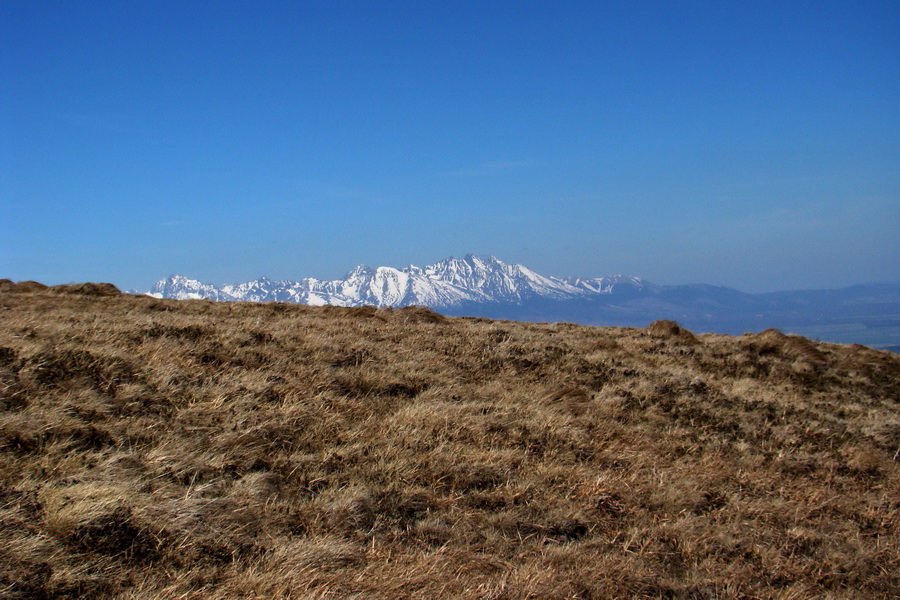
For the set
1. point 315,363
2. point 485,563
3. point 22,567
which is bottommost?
point 485,563

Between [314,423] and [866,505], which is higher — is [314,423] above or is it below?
above

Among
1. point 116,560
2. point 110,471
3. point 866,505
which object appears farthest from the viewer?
point 866,505

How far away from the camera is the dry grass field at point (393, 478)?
15.6 ft

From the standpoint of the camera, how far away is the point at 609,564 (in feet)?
18.0

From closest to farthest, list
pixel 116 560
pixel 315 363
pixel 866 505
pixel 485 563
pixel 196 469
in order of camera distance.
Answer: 1. pixel 116 560
2. pixel 485 563
3. pixel 196 469
4. pixel 866 505
5. pixel 315 363

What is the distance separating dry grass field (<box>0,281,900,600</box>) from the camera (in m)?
4.75

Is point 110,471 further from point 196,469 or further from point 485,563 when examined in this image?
point 485,563

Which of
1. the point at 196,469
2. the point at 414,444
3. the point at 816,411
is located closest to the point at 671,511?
the point at 414,444

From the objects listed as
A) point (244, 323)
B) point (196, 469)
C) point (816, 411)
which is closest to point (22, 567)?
point (196, 469)

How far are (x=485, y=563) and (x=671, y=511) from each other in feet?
9.72

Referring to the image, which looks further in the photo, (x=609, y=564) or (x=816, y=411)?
(x=816, y=411)

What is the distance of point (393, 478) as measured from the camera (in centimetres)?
661

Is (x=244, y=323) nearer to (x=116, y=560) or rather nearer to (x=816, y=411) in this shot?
(x=116, y=560)

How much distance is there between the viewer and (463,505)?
6.35 m
